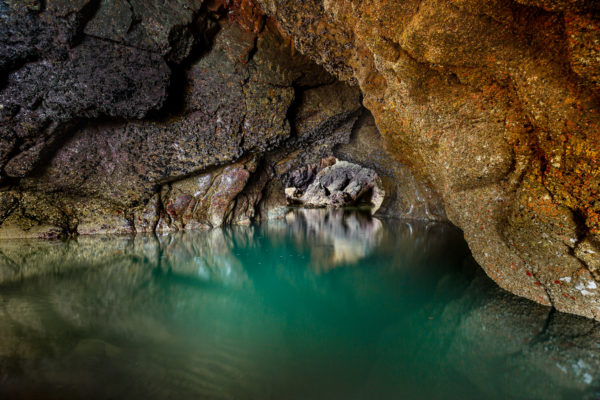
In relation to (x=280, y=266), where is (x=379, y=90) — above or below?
above

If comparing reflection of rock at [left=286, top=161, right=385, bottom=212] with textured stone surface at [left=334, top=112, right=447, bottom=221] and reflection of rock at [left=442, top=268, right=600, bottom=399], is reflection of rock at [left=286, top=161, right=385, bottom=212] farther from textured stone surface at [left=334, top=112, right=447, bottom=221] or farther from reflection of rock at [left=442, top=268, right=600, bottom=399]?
reflection of rock at [left=442, top=268, right=600, bottom=399]

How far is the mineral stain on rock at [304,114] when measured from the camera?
2262 mm

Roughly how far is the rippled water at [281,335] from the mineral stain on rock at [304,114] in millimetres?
847

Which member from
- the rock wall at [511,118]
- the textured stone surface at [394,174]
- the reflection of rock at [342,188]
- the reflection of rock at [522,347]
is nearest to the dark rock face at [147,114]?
the textured stone surface at [394,174]

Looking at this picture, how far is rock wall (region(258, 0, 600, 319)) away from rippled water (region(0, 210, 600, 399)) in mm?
451

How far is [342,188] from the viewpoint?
19547 millimetres

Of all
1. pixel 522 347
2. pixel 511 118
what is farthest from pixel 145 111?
pixel 522 347

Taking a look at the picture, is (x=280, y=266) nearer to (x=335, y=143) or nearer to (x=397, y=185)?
(x=335, y=143)

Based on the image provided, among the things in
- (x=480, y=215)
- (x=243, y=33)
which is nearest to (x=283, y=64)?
(x=243, y=33)

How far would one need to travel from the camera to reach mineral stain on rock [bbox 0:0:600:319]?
2262 millimetres

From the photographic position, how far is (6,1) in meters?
4.01

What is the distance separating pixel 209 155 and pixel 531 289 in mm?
6891

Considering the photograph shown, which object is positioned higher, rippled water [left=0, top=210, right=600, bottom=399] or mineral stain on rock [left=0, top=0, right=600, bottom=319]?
mineral stain on rock [left=0, top=0, right=600, bottom=319]

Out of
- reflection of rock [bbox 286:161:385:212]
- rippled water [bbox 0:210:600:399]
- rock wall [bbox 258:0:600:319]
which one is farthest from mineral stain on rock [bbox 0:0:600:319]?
reflection of rock [bbox 286:161:385:212]
